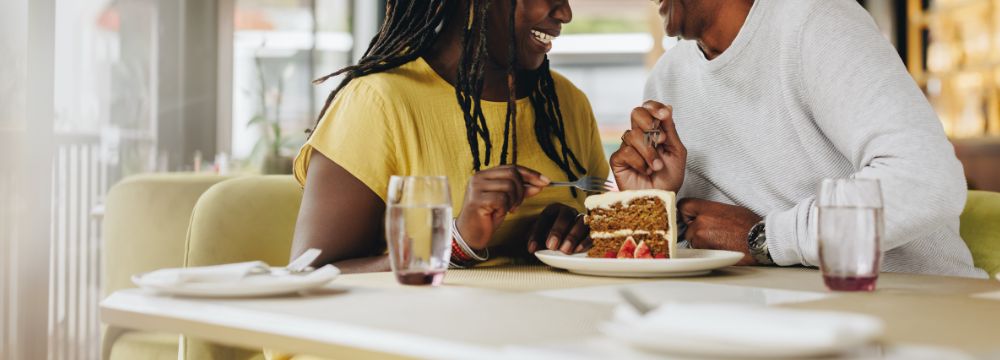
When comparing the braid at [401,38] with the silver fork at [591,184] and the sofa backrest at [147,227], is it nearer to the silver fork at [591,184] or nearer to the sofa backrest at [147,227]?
the silver fork at [591,184]

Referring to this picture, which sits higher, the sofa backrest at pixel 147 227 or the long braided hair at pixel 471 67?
the long braided hair at pixel 471 67

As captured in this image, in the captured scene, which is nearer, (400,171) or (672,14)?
(400,171)

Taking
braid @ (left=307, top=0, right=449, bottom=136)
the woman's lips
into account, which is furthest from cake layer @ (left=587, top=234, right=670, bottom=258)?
braid @ (left=307, top=0, right=449, bottom=136)

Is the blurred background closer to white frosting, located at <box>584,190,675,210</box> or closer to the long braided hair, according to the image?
the long braided hair

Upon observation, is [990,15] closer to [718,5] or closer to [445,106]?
[718,5]

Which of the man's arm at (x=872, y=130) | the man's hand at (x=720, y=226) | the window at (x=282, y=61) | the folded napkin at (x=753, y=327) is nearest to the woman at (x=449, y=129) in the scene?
the man's hand at (x=720, y=226)

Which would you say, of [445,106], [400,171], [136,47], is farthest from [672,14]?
[136,47]

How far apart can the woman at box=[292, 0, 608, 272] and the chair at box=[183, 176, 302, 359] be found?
0.26 meters

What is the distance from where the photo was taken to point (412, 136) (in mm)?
1926

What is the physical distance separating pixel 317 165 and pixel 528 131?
529mm

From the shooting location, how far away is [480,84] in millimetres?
2029

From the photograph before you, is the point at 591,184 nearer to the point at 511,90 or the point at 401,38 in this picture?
the point at 511,90

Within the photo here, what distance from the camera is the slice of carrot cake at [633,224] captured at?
1.65 meters

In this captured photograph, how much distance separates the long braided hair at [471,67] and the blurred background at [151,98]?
151cm
